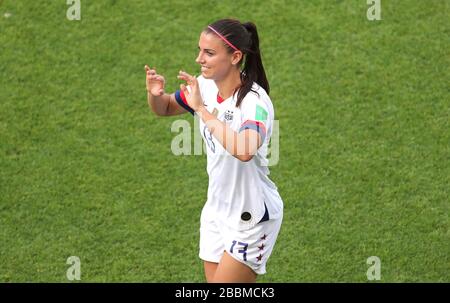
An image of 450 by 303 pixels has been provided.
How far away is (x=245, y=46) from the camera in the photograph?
6105 millimetres

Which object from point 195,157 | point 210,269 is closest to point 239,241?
point 210,269

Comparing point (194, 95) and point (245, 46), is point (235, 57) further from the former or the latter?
point (194, 95)

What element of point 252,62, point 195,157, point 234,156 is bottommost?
point 234,156

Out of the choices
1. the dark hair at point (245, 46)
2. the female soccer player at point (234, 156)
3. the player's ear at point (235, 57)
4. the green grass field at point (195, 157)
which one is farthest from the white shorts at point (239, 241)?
the green grass field at point (195, 157)

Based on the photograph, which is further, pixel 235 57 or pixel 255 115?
pixel 235 57

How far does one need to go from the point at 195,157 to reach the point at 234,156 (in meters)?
3.33

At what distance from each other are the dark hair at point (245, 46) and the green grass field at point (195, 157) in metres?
2.33

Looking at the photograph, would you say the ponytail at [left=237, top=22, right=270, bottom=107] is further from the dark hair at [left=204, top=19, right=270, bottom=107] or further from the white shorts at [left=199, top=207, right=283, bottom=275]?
the white shorts at [left=199, top=207, right=283, bottom=275]

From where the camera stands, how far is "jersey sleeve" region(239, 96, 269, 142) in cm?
579

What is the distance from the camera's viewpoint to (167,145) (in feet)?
30.0

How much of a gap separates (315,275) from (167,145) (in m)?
2.06

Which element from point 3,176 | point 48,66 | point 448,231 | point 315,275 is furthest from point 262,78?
point 48,66

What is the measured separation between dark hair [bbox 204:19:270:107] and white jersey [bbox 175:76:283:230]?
0.06 m

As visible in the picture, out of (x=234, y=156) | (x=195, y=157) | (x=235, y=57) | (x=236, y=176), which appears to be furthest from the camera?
(x=195, y=157)
